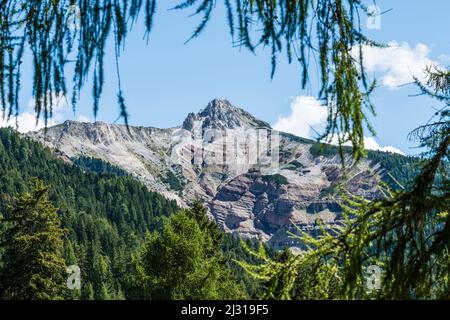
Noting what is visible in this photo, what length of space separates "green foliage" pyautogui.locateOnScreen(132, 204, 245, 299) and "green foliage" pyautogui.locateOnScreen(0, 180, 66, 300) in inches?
264

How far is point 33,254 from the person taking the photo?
98.9ft

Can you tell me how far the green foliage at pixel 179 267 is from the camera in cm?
2238

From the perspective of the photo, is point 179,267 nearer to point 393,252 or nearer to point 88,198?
point 393,252

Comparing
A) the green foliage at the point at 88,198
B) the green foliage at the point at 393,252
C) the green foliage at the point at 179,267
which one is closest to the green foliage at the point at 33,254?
the green foliage at the point at 179,267

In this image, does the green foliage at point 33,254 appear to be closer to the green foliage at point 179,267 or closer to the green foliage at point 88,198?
the green foliage at point 179,267

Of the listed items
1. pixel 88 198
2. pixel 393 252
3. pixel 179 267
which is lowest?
pixel 179 267

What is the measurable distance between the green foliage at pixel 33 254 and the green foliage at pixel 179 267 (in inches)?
264

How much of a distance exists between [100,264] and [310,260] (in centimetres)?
9319

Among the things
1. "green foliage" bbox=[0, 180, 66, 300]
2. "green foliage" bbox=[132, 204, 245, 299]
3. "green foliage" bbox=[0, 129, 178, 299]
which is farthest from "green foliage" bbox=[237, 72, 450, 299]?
"green foliage" bbox=[0, 129, 178, 299]

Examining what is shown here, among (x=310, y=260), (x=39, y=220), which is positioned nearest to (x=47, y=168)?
(x=39, y=220)

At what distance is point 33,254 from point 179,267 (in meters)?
10.6

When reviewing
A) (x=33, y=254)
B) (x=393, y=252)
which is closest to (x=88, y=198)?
(x=33, y=254)

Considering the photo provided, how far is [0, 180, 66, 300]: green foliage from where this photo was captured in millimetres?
29000

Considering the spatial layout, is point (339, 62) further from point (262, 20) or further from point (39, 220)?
point (39, 220)
